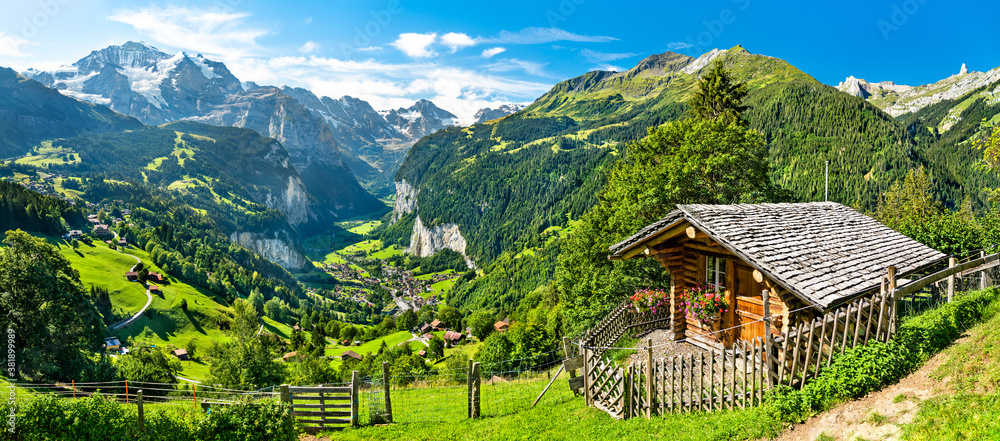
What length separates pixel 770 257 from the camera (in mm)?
11914

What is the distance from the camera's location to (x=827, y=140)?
13662 cm

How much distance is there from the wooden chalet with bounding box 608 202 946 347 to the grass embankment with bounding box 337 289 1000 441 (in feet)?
5.66

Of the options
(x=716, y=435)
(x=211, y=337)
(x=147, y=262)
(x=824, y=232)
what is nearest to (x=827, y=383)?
(x=716, y=435)

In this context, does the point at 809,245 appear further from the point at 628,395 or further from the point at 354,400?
the point at 354,400

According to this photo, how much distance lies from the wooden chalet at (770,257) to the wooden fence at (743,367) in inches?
40.3

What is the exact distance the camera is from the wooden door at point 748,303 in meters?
13.2

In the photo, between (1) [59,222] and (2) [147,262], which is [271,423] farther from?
(1) [59,222]

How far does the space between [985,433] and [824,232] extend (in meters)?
11.0

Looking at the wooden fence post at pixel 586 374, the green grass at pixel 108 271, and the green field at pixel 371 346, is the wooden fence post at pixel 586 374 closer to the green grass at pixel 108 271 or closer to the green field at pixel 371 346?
the green field at pixel 371 346

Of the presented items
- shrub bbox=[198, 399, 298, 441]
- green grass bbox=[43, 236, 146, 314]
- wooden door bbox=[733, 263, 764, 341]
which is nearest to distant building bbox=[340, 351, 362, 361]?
green grass bbox=[43, 236, 146, 314]

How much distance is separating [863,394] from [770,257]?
454 centimetres

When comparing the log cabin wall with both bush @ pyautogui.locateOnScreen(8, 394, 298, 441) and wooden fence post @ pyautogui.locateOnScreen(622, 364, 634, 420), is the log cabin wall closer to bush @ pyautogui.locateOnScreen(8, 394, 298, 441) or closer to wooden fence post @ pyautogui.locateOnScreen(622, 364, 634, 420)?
wooden fence post @ pyautogui.locateOnScreen(622, 364, 634, 420)

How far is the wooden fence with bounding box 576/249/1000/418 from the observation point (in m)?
8.70

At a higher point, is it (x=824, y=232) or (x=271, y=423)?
(x=824, y=232)
